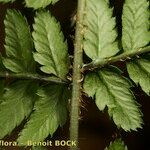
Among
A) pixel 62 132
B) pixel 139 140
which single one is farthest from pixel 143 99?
pixel 62 132

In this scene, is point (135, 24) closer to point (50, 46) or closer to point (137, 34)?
point (137, 34)

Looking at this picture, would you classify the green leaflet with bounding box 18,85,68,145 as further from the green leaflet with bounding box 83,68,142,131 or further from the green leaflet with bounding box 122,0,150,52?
the green leaflet with bounding box 122,0,150,52

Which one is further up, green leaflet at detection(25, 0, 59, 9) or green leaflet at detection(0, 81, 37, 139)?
green leaflet at detection(25, 0, 59, 9)

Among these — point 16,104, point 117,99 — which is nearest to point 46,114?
point 16,104

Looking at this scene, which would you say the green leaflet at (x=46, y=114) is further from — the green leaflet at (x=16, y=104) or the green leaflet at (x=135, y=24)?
the green leaflet at (x=135, y=24)

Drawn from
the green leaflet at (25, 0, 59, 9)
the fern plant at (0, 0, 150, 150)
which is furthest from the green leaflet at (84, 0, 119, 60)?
the green leaflet at (25, 0, 59, 9)

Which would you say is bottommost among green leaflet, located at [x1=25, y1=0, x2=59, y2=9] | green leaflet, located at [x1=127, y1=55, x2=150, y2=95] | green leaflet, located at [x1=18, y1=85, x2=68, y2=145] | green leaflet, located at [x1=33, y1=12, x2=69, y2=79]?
green leaflet, located at [x1=18, y1=85, x2=68, y2=145]

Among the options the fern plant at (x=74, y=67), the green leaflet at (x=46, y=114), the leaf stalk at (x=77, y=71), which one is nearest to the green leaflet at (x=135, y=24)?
the fern plant at (x=74, y=67)
